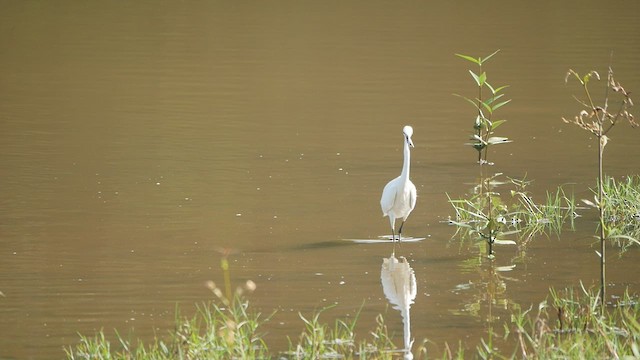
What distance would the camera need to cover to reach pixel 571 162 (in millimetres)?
10312

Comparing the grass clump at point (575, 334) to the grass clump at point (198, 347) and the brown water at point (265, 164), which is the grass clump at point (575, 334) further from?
the grass clump at point (198, 347)

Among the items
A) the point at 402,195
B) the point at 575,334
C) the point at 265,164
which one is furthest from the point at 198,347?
the point at 265,164

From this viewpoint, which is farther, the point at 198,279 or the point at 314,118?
the point at 314,118

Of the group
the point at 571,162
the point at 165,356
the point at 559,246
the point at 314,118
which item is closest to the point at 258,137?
the point at 314,118

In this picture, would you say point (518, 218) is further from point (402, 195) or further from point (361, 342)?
point (361, 342)

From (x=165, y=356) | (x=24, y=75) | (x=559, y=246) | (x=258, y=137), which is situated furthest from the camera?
(x=24, y=75)

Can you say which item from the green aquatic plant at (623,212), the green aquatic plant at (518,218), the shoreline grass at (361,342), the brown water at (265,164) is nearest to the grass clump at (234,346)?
the shoreline grass at (361,342)

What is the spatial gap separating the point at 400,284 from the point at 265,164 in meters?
3.64

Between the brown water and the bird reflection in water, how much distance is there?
7 cm

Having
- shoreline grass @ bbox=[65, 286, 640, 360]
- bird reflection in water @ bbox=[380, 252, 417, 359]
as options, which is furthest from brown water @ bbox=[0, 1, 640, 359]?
shoreline grass @ bbox=[65, 286, 640, 360]

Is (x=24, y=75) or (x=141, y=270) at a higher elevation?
(x=24, y=75)

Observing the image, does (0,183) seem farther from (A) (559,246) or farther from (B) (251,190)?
(A) (559,246)

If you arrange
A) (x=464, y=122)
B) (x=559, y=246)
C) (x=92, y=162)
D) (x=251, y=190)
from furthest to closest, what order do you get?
(x=464, y=122) < (x=92, y=162) < (x=251, y=190) < (x=559, y=246)

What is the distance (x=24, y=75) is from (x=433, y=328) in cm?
1081
